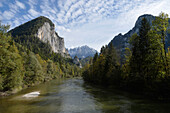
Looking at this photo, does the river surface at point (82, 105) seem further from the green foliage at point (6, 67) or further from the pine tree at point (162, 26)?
the pine tree at point (162, 26)

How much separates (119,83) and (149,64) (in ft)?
45.4

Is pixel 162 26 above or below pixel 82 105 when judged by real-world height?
above

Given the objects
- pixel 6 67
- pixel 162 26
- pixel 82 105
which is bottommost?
pixel 82 105

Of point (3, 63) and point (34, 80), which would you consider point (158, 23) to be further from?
point (34, 80)

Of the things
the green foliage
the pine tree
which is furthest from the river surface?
the pine tree

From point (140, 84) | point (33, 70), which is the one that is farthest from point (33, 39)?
point (140, 84)

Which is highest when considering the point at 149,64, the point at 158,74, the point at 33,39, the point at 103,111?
the point at 33,39

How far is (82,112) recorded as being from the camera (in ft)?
51.9

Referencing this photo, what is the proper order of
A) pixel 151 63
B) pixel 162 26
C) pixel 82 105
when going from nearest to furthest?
pixel 82 105 < pixel 162 26 < pixel 151 63

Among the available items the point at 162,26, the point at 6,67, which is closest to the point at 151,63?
the point at 162,26

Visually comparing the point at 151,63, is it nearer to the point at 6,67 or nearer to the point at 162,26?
the point at 162,26

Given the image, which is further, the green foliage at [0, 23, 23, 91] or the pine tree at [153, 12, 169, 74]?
the green foliage at [0, 23, 23, 91]

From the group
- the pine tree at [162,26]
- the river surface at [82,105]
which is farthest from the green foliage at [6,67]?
the pine tree at [162,26]

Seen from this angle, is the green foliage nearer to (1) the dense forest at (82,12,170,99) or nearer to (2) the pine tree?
(1) the dense forest at (82,12,170,99)
